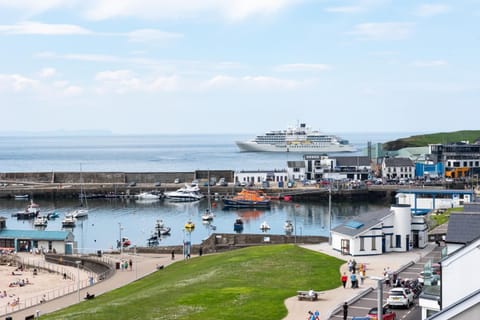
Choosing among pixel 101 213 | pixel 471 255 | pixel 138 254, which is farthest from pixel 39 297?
pixel 101 213

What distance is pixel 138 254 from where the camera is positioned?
5053 centimetres

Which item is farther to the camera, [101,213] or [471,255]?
[101,213]

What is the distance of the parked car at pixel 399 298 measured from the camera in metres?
25.7

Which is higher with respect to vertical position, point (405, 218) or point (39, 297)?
point (405, 218)

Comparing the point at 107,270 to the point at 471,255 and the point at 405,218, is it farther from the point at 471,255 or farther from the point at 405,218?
the point at 471,255

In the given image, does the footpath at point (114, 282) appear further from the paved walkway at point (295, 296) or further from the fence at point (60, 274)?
the fence at point (60, 274)

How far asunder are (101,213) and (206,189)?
2295cm

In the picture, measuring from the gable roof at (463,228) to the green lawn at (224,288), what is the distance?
6.43m

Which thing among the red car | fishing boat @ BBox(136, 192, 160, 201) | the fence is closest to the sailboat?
fishing boat @ BBox(136, 192, 160, 201)

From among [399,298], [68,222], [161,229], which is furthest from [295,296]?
[68,222]

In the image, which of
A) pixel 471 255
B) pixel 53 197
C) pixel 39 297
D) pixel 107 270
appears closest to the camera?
pixel 471 255

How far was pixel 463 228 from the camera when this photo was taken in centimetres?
2361

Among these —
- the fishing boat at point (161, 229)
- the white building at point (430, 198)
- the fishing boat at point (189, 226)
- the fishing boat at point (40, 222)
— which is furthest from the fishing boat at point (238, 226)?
the fishing boat at point (40, 222)

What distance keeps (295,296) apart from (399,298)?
4777 millimetres
